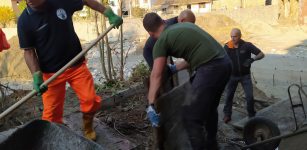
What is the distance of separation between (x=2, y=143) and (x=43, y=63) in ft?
3.53

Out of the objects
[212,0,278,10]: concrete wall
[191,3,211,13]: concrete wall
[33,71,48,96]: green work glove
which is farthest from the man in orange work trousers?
[191,3,211,13]: concrete wall

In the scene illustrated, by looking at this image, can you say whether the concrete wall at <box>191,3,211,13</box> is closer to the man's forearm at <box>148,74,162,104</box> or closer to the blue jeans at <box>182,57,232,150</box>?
the blue jeans at <box>182,57,232,150</box>

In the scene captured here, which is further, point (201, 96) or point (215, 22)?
point (215, 22)

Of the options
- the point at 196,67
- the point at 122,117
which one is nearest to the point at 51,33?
the point at 196,67

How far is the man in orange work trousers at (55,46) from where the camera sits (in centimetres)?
327

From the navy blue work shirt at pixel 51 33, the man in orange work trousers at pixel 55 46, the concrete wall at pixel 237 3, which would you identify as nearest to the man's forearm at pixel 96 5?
the man in orange work trousers at pixel 55 46

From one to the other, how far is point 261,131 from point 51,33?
2813 millimetres

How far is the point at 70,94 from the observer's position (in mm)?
5742

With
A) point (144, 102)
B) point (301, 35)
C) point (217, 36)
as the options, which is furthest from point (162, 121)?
point (301, 35)

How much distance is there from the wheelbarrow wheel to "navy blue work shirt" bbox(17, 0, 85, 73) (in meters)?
2.40

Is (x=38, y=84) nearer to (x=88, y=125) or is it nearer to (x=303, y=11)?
(x=88, y=125)

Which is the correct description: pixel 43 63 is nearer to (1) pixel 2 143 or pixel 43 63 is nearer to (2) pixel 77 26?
(1) pixel 2 143

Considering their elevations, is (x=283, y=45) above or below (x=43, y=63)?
below

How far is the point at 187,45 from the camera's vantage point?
328 centimetres
